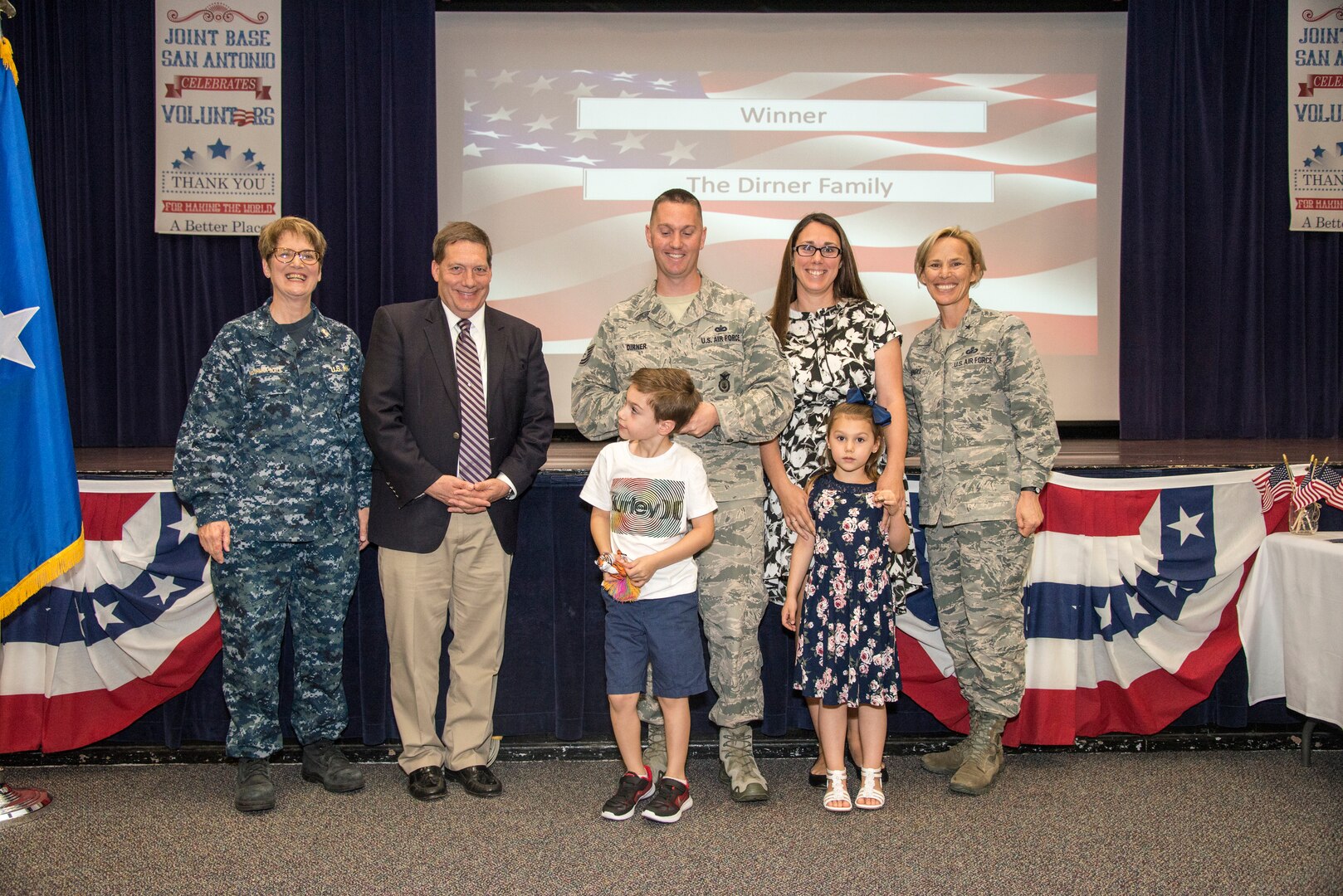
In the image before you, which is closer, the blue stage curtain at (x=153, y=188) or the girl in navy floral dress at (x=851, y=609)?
the girl in navy floral dress at (x=851, y=609)

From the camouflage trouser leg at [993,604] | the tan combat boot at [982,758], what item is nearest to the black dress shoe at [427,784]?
the tan combat boot at [982,758]

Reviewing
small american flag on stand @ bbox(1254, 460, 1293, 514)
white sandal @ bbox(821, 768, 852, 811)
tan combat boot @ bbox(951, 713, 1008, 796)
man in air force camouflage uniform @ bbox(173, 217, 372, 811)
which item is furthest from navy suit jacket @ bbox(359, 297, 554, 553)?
small american flag on stand @ bbox(1254, 460, 1293, 514)

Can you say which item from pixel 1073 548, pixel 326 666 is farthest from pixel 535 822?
pixel 1073 548

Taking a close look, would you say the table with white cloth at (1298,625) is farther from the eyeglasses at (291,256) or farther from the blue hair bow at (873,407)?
the eyeglasses at (291,256)

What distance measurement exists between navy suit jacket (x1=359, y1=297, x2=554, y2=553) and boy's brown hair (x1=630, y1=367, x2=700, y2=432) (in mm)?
362

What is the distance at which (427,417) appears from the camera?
2.65m

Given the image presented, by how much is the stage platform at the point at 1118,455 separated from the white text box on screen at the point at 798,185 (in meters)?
1.58

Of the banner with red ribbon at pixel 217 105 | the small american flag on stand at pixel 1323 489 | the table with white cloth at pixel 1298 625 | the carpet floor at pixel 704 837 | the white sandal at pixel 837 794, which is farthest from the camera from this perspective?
the banner with red ribbon at pixel 217 105

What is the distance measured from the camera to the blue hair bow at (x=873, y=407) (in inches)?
102

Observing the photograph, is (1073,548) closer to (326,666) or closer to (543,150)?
(326,666)

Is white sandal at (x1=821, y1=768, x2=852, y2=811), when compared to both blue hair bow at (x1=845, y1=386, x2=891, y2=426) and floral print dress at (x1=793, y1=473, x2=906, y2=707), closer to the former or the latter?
floral print dress at (x1=793, y1=473, x2=906, y2=707)

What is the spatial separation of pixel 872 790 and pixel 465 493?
4.65 feet

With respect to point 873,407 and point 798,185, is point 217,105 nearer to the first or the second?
point 798,185

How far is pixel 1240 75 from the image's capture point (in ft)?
18.9
